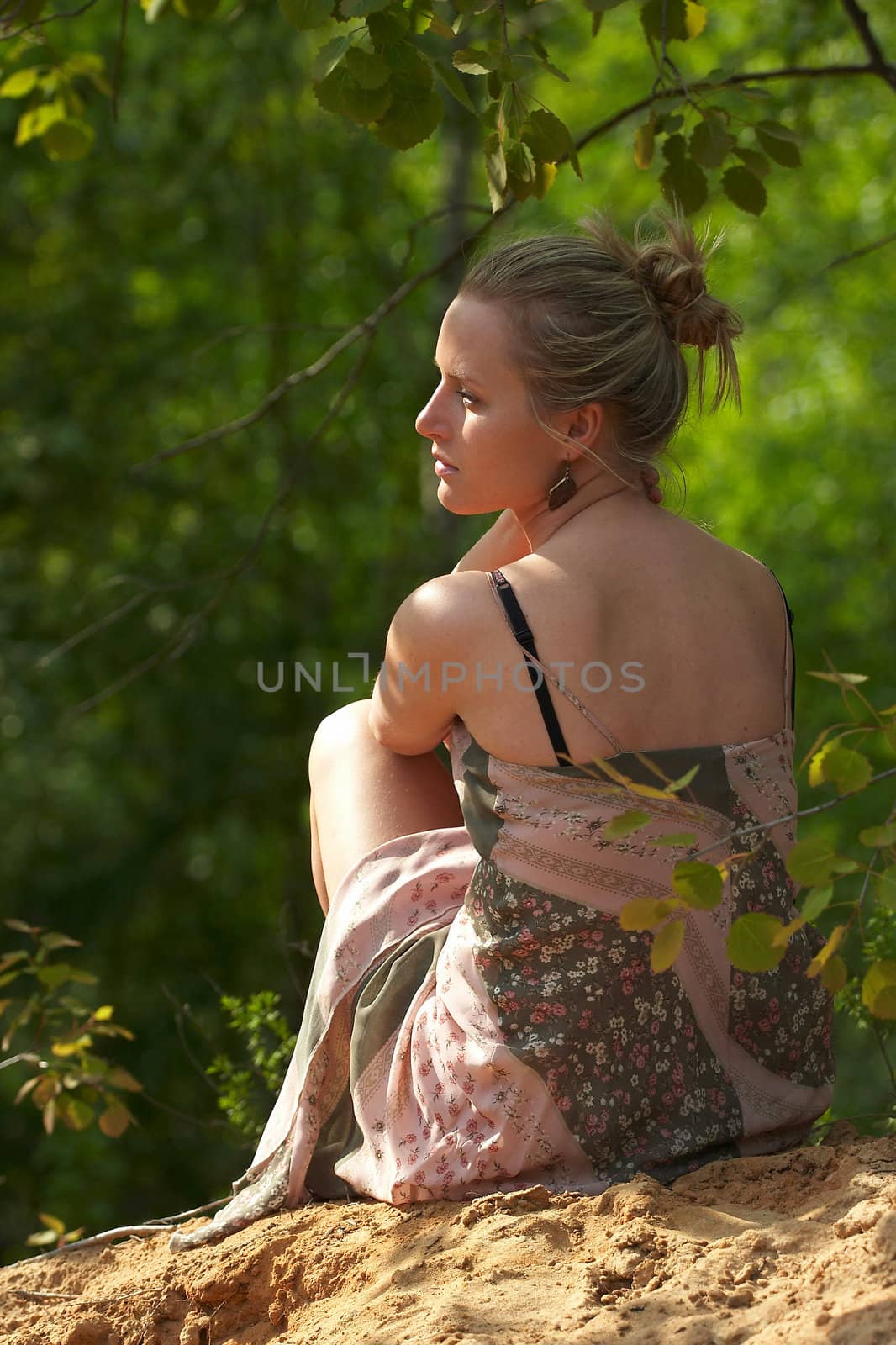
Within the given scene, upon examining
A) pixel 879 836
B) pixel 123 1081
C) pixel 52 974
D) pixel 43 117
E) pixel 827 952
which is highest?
pixel 43 117

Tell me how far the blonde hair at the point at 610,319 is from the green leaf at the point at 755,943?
41.0 inches

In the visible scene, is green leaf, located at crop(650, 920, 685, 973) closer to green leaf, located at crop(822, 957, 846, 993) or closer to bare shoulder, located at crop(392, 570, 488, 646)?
green leaf, located at crop(822, 957, 846, 993)

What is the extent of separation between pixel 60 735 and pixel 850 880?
487 cm

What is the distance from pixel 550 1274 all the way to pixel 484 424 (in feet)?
4.31

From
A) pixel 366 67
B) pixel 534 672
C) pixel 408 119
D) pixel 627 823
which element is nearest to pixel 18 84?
pixel 408 119

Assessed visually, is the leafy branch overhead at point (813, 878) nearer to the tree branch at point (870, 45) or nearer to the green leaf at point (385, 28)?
the green leaf at point (385, 28)

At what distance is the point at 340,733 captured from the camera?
2.66 metres

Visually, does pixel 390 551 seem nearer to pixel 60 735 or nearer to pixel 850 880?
pixel 60 735

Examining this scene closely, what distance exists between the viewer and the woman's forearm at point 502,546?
9.42ft

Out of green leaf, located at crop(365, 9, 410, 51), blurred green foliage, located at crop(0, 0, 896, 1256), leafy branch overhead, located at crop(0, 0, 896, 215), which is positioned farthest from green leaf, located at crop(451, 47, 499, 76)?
blurred green foliage, located at crop(0, 0, 896, 1256)

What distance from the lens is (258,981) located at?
893 cm

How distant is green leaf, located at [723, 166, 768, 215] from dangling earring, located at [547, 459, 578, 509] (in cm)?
97

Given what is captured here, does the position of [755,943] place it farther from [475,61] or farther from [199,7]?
[199,7]

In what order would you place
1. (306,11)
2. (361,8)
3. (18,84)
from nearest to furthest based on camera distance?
(361,8) < (306,11) < (18,84)
